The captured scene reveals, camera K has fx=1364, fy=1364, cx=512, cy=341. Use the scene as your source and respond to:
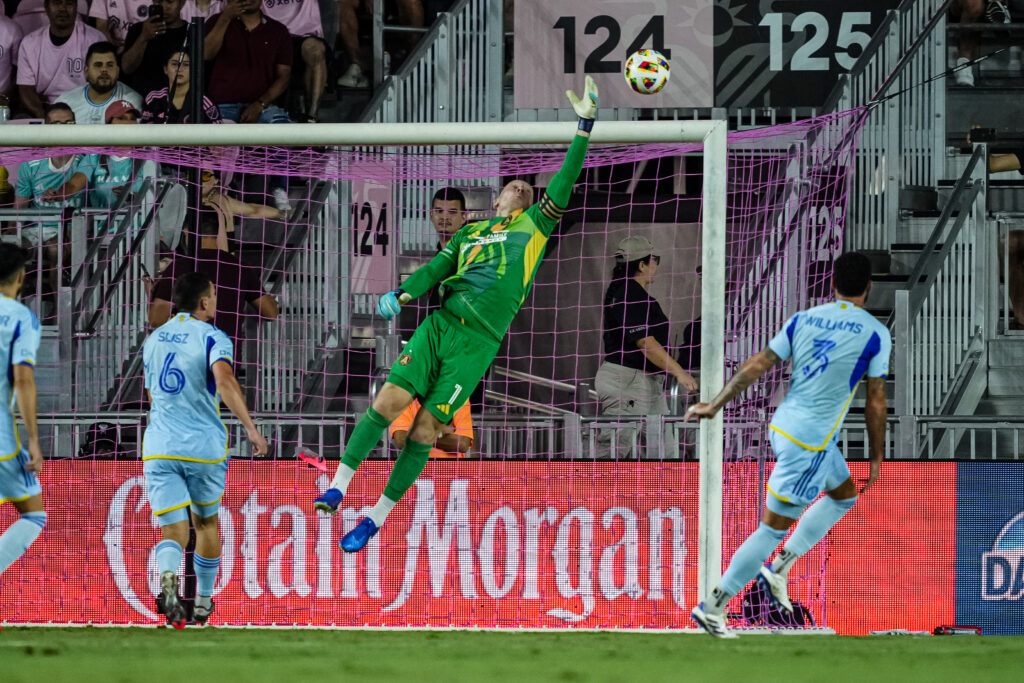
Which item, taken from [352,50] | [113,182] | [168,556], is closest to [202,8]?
[352,50]

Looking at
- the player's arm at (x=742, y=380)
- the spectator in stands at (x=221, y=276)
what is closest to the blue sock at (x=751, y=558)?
the player's arm at (x=742, y=380)

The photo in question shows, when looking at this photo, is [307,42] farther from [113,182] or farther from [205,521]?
[205,521]

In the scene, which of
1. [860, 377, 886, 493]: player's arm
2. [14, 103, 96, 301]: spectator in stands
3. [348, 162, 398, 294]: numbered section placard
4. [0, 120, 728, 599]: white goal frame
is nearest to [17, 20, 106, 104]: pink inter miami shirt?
[14, 103, 96, 301]: spectator in stands

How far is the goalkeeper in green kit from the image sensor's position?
7.37 metres

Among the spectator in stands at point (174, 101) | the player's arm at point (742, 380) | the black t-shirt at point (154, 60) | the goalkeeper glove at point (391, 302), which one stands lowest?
the player's arm at point (742, 380)

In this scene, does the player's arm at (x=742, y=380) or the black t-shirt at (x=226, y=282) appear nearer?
the player's arm at (x=742, y=380)

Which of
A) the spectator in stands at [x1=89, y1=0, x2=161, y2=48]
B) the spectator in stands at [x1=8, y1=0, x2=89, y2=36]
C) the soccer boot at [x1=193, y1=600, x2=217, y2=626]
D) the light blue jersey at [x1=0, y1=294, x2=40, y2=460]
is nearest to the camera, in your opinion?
the light blue jersey at [x1=0, y1=294, x2=40, y2=460]

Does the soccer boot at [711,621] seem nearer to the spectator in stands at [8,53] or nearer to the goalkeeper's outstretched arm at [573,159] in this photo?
the goalkeeper's outstretched arm at [573,159]

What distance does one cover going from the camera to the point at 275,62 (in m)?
12.7

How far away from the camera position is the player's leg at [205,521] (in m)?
7.79

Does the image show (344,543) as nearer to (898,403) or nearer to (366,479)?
(366,479)

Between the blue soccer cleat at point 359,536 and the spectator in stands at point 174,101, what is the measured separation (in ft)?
17.9

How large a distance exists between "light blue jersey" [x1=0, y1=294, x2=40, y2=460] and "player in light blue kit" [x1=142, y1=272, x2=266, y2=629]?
31.6 inches

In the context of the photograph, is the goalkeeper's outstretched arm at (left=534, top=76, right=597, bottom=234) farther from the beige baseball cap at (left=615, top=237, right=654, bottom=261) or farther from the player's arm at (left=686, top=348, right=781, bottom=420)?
the beige baseball cap at (left=615, top=237, right=654, bottom=261)
